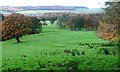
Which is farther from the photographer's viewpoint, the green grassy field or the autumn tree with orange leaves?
the autumn tree with orange leaves

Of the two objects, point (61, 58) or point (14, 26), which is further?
point (14, 26)

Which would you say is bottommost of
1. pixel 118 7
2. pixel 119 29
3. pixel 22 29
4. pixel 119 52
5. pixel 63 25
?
pixel 63 25

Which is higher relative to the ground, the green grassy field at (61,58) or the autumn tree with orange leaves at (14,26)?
the green grassy field at (61,58)

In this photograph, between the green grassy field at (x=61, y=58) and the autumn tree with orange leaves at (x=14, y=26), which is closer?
the green grassy field at (x=61, y=58)

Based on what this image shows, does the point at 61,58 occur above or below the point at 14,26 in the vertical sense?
above

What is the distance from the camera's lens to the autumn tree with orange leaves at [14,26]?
64.0 m

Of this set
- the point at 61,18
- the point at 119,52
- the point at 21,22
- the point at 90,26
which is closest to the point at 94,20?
the point at 90,26

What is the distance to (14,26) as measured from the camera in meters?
64.7

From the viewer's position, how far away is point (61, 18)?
349 feet

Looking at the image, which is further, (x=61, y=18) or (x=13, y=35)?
(x=61, y=18)

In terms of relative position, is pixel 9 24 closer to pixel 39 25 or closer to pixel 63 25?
pixel 39 25

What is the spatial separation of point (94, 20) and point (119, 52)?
2831 inches

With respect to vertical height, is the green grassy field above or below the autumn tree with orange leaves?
above

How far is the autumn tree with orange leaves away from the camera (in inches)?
2520
